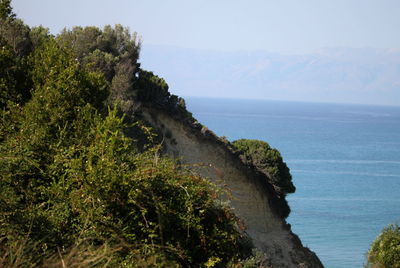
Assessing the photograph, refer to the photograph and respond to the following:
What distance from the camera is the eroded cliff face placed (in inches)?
1225

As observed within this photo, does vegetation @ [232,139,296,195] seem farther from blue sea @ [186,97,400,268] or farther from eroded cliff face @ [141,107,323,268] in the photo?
blue sea @ [186,97,400,268]

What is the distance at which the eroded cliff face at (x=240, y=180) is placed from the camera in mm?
31109

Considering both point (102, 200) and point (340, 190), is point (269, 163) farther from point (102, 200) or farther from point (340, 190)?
point (340, 190)

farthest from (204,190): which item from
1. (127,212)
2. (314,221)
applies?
(314,221)

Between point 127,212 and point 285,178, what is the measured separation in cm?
3005

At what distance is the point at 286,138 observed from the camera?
161500mm

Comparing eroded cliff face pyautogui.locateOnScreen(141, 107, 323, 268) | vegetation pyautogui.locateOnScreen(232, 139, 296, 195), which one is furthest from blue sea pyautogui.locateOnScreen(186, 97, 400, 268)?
eroded cliff face pyautogui.locateOnScreen(141, 107, 323, 268)

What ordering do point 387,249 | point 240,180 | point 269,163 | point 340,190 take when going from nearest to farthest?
1. point 387,249
2. point 240,180
3. point 269,163
4. point 340,190

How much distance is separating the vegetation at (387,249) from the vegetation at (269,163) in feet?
25.5

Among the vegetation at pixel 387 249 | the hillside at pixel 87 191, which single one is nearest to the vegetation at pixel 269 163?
the vegetation at pixel 387 249

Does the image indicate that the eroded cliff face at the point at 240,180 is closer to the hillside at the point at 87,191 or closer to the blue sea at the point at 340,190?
the hillside at the point at 87,191

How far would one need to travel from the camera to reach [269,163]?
1542 inches

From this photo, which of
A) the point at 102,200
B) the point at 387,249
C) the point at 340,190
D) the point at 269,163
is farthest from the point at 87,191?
the point at 340,190

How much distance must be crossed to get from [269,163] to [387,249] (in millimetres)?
10900
